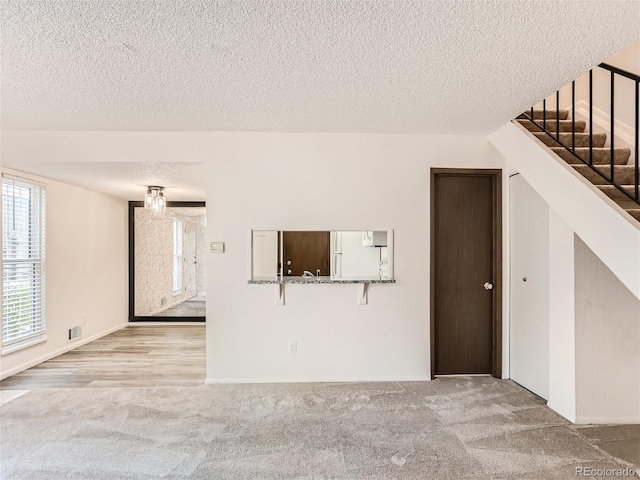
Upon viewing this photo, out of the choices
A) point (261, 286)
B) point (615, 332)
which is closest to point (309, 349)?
point (261, 286)

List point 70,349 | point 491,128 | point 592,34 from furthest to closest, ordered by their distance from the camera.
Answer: point 70,349 < point 491,128 < point 592,34

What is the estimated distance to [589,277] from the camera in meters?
2.78

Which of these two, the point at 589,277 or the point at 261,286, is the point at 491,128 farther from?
the point at 261,286

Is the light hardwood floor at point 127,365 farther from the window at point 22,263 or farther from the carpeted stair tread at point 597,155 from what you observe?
the carpeted stair tread at point 597,155

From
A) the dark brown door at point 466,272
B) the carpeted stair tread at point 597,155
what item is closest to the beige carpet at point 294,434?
the dark brown door at point 466,272

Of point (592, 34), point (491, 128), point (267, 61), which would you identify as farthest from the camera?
point (491, 128)

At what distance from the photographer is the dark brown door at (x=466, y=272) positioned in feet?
12.5

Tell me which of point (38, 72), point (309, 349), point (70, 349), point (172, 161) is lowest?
point (70, 349)

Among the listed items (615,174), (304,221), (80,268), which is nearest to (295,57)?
(304,221)

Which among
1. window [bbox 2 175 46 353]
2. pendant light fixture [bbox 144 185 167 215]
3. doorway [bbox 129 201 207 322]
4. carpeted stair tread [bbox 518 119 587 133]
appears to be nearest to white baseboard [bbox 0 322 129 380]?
window [bbox 2 175 46 353]

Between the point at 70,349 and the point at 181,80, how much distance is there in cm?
413

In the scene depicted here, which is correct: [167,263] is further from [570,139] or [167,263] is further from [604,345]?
[604,345]

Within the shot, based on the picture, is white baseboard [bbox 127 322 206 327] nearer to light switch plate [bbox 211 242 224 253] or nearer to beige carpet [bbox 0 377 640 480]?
beige carpet [bbox 0 377 640 480]

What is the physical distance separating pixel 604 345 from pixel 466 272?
50.7 inches
